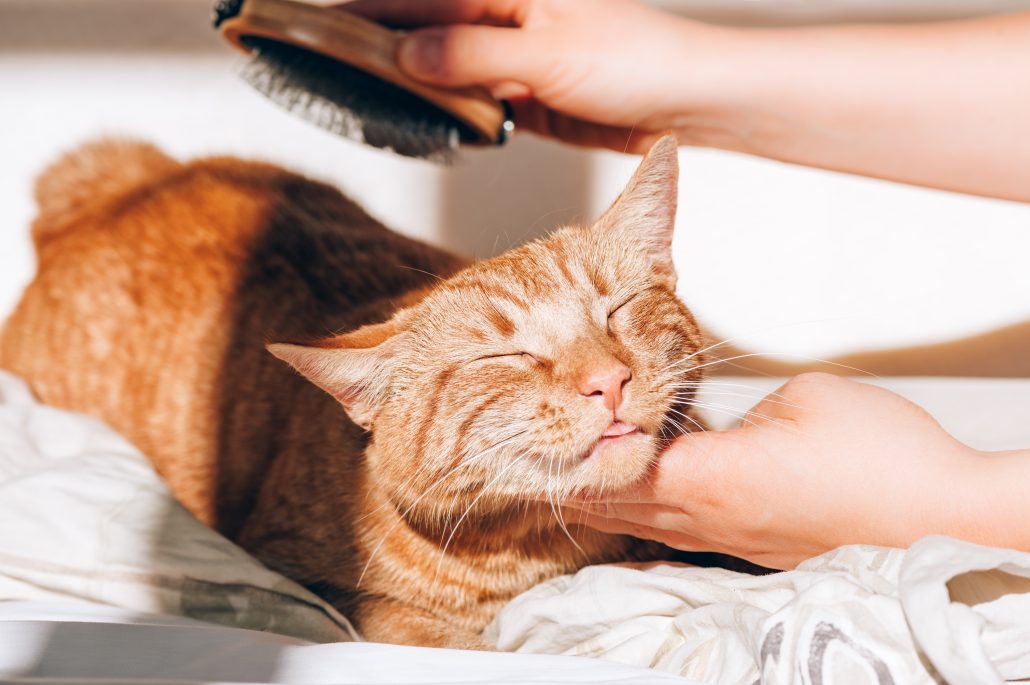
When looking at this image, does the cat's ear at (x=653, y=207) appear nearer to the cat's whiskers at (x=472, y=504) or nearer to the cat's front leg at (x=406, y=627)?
the cat's whiskers at (x=472, y=504)

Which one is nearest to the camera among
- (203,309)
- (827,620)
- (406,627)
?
(827,620)

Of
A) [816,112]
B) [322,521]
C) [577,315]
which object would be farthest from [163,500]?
[816,112]

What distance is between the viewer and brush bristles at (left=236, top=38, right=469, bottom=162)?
189cm

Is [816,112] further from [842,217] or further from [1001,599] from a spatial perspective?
[1001,599]

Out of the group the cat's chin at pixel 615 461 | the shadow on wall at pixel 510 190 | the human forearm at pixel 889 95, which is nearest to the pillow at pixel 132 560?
the cat's chin at pixel 615 461

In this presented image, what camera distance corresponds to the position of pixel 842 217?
9.47 ft

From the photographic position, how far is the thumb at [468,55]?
182 cm

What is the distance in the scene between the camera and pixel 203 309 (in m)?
2.12

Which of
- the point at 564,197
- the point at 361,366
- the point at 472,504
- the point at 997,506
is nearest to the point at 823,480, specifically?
the point at 997,506

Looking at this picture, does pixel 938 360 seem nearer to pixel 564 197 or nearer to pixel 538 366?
pixel 564 197

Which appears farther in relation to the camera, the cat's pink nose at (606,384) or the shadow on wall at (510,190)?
the shadow on wall at (510,190)

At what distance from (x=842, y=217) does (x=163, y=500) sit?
217 centimetres

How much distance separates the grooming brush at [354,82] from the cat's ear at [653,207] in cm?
49

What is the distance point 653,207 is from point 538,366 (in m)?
0.41
